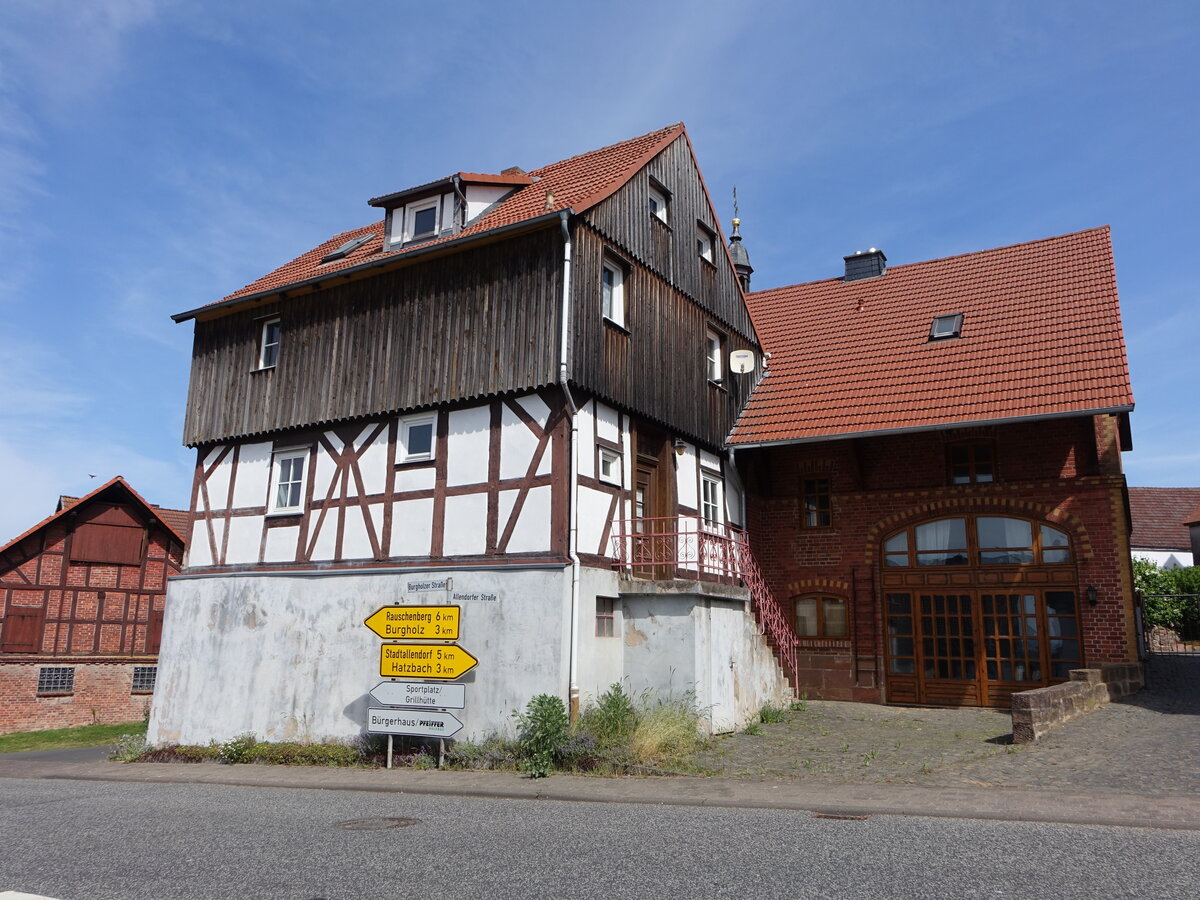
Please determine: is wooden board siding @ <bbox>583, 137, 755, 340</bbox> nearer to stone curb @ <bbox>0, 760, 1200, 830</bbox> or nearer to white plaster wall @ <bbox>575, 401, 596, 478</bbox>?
white plaster wall @ <bbox>575, 401, 596, 478</bbox>

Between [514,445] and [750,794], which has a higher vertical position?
[514,445]

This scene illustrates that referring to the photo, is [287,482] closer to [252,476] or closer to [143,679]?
[252,476]

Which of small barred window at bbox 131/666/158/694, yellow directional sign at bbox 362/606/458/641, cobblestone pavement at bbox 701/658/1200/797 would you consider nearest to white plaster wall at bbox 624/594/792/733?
cobblestone pavement at bbox 701/658/1200/797

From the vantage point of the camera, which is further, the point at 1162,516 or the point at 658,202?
the point at 1162,516

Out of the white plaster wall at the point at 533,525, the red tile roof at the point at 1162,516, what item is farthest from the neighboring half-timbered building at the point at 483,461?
the red tile roof at the point at 1162,516

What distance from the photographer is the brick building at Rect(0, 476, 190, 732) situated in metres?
27.1

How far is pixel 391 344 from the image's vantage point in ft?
53.4

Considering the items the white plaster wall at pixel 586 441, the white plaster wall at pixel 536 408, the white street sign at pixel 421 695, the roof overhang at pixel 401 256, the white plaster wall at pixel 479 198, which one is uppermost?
the white plaster wall at pixel 479 198

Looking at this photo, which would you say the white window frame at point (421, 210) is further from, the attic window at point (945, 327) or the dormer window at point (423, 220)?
the attic window at point (945, 327)

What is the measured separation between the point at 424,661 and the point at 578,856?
7204 millimetres

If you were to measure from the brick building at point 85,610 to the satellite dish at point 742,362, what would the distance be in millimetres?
19724

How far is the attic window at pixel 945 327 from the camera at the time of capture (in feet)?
63.7

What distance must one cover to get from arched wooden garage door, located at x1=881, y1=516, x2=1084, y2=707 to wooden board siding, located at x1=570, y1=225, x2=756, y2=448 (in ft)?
14.8

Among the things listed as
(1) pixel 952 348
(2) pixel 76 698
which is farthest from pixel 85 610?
(1) pixel 952 348
